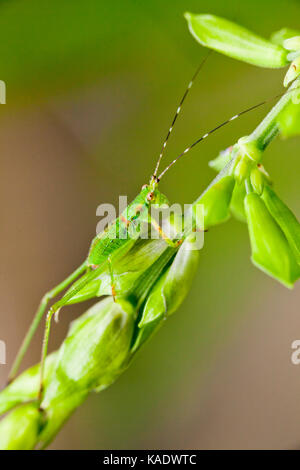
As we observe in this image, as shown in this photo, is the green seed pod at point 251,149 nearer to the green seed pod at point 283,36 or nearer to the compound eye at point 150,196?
the green seed pod at point 283,36

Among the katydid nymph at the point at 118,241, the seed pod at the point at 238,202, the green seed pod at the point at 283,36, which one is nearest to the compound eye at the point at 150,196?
the katydid nymph at the point at 118,241

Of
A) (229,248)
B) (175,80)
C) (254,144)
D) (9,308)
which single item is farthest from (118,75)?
(254,144)

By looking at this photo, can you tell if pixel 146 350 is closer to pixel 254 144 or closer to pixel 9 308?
pixel 9 308

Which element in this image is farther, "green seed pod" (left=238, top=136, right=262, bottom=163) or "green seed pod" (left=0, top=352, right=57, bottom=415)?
"green seed pod" (left=0, top=352, right=57, bottom=415)

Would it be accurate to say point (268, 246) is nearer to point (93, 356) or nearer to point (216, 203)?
point (216, 203)

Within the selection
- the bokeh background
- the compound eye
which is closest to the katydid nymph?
the compound eye

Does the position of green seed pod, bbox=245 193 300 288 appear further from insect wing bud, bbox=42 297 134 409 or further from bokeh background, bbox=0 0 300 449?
bokeh background, bbox=0 0 300 449

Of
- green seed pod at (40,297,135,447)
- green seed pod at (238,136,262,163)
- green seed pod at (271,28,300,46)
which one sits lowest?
green seed pod at (40,297,135,447)
